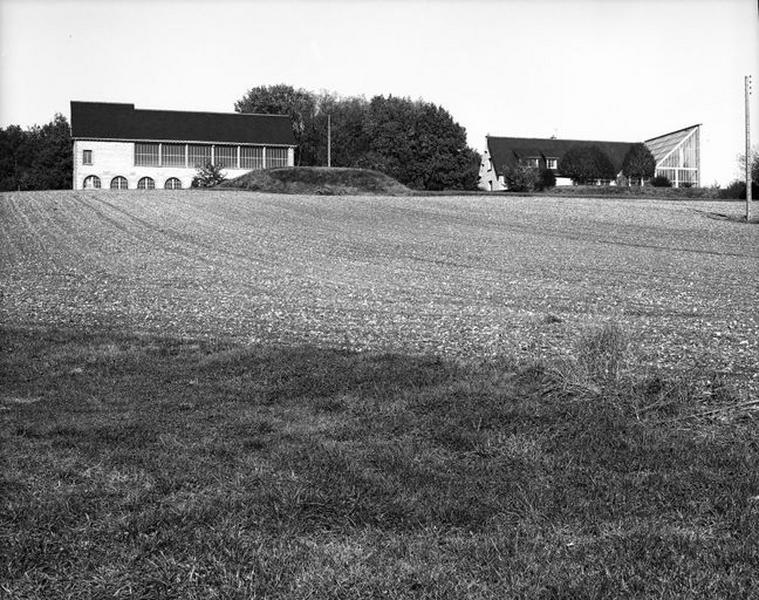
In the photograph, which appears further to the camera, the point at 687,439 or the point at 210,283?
the point at 210,283

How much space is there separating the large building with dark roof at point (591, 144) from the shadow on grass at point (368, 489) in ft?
A: 281

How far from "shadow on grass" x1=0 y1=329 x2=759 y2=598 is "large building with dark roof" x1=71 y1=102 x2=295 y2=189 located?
7954 cm

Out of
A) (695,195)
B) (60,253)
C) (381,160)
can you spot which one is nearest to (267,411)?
(60,253)

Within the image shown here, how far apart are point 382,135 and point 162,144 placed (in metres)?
25.6

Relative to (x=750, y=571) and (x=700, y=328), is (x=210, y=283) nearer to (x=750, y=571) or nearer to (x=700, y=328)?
(x=700, y=328)

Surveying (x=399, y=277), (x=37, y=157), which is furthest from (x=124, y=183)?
(x=399, y=277)

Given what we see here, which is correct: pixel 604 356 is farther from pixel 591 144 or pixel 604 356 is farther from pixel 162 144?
pixel 591 144

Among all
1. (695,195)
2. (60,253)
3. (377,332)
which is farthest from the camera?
(695,195)

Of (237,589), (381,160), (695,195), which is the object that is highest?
(381,160)

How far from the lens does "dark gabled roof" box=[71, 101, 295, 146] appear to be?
3339 inches

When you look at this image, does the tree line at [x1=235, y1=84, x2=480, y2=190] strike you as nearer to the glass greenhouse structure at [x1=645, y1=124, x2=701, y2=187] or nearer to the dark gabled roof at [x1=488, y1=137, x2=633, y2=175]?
the dark gabled roof at [x1=488, y1=137, x2=633, y2=175]

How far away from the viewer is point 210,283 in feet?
60.7

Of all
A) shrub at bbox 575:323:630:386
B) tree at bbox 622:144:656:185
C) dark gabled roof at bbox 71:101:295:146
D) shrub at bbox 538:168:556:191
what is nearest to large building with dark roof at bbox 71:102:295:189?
dark gabled roof at bbox 71:101:295:146

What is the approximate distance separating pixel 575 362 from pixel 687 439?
2.07 meters
